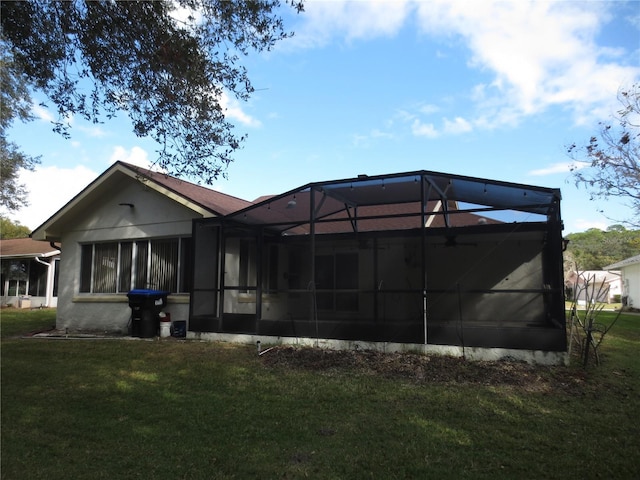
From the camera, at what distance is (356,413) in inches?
200

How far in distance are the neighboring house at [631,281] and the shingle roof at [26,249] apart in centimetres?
2999

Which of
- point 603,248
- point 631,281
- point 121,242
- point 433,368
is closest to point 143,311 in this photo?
point 121,242

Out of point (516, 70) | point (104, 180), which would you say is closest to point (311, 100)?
point (516, 70)

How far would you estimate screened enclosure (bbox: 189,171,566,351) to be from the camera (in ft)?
27.0

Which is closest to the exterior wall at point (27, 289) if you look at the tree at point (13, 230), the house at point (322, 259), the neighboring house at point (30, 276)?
the neighboring house at point (30, 276)

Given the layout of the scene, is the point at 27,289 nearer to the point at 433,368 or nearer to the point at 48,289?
the point at 48,289

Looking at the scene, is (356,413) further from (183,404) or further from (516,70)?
(516,70)

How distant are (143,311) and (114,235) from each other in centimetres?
309

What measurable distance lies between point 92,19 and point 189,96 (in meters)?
1.55

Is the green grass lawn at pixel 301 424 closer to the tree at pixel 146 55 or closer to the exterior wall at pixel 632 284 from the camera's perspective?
the tree at pixel 146 55

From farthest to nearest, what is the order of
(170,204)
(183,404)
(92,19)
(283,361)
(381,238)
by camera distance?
(170,204)
(381,238)
(283,361)
(92,19)
(183,404)

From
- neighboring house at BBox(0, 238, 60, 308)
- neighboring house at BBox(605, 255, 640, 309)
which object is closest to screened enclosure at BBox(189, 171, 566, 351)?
neighboring house at BBox(0, 238, 60, 308)

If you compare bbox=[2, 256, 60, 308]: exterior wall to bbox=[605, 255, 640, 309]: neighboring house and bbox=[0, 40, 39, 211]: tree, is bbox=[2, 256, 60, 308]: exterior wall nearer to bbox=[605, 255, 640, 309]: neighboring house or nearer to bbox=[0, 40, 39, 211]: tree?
bbox=[0, 40, 39, 211]: tree

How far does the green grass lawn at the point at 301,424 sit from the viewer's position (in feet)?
12.1
